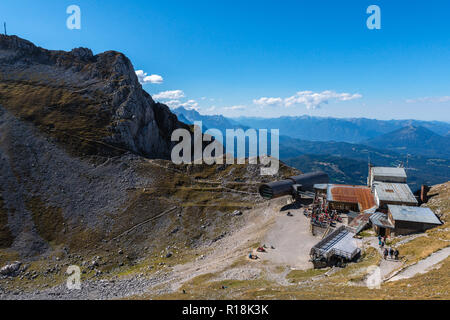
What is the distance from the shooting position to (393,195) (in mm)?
60250

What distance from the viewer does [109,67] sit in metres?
138

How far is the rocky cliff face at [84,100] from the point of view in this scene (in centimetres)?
10200

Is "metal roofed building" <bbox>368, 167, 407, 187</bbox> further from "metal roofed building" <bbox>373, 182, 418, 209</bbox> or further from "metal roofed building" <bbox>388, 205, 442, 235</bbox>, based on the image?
"metal roofed building" <bbox>388, 205, 442, 235</bbox>

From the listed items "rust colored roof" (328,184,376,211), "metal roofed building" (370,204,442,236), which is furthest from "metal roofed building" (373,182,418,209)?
"metal roofed building" (370,204,442,236)

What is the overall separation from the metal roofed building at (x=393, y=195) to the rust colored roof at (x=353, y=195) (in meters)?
2.45

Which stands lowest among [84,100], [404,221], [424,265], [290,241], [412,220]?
[290,241]

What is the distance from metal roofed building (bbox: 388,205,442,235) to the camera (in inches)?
1805

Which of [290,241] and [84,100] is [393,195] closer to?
[290,241]

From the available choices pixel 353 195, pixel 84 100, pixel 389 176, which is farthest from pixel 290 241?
pixel 84 100

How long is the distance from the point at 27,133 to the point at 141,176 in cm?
4351

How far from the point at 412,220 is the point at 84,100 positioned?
12904 centimetres

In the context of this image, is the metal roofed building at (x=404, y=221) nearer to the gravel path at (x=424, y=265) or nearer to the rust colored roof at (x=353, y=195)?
the gravel path at (x=424, y=265)

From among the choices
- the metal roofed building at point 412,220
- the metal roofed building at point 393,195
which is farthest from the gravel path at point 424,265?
the metal roofed building at point 393,195
